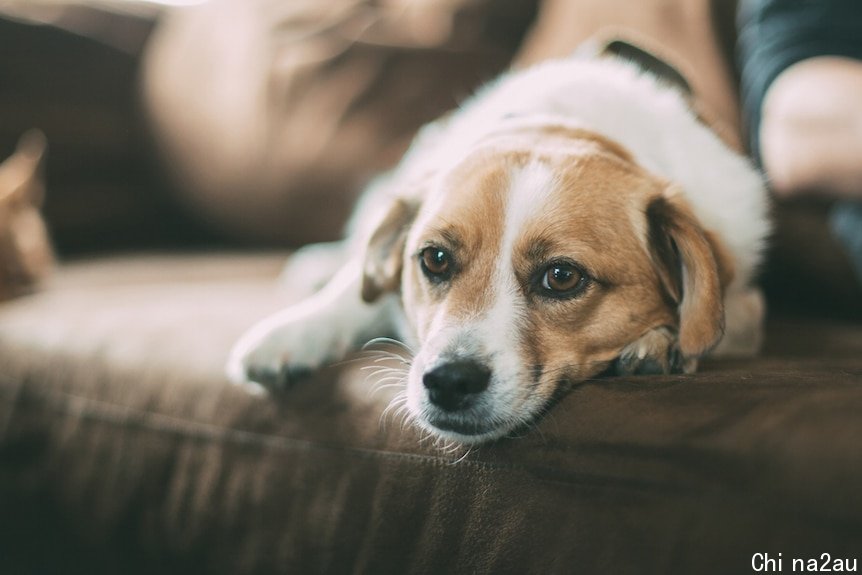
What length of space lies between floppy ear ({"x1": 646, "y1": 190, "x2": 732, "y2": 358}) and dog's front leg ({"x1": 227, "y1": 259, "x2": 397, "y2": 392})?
54 centimetres

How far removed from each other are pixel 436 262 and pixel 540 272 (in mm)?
190

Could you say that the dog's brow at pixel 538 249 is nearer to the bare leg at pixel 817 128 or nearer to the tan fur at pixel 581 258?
the tan fur at pixel 581 258

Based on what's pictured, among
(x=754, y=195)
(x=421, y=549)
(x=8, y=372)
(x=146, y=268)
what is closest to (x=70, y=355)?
(x=8, y=372)

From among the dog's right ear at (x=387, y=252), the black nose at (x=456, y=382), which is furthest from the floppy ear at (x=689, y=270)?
the dog's right ear at (x=387, y=252)

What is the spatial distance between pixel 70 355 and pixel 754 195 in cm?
139

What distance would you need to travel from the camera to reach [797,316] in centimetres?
166

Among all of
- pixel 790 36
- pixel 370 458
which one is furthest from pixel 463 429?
pixel 790 36

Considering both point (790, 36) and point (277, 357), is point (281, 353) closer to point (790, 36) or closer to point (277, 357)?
point (277, 357)

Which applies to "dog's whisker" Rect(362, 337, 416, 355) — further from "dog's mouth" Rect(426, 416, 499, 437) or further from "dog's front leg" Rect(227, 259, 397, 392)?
"dog's mouth" Rect(426, 416, 499, 437)

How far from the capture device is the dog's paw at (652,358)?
1.10 m

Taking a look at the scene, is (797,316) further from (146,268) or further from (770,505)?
(146,268)

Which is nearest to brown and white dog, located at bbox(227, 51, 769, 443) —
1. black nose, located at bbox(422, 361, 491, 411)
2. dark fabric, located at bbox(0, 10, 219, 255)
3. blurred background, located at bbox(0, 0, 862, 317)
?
black nose, located at bbox(422, 361, 491, 411)

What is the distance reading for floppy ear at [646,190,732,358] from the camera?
1.09m

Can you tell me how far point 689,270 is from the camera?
1.15 meters
